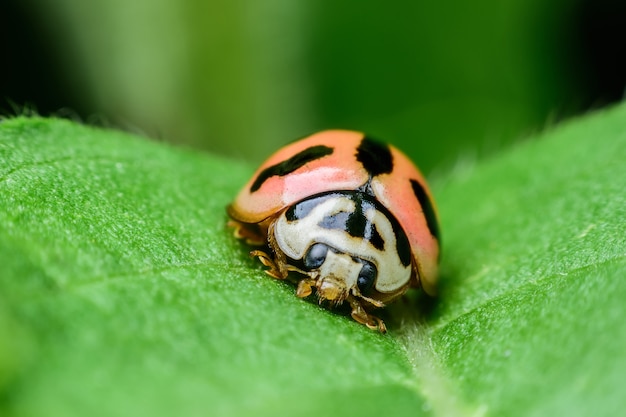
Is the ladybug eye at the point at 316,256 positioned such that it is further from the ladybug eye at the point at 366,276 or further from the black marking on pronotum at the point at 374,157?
the black marking on pronotum at the point at 374,157

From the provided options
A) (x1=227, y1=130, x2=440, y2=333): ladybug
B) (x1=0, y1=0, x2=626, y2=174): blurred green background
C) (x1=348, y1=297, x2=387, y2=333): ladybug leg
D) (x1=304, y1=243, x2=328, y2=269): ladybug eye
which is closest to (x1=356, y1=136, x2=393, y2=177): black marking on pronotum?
(x1=227, y1=130, x2=440, y2=333): ladybug

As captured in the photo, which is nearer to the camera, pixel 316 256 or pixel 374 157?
pixel 316 256

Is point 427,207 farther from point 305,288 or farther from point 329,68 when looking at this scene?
point 329,68

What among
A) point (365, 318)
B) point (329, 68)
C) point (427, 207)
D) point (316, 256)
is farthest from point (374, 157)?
point (329, 68)

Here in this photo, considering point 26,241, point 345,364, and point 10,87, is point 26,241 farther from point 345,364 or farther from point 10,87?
point 10,87

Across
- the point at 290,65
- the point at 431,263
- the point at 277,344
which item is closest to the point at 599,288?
the point at 431,263

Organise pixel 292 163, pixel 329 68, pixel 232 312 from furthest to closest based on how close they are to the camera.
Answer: pixel 329 68 < pixel 292 163 < pixel 232 312

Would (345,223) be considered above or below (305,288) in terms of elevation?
above
